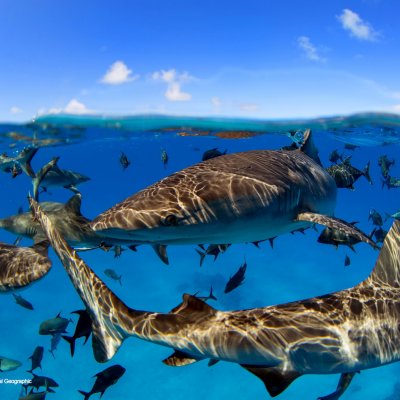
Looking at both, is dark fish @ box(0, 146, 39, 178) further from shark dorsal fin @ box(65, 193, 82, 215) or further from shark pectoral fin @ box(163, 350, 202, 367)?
shark pectoral fin @ box(163, 350, 202, 367)

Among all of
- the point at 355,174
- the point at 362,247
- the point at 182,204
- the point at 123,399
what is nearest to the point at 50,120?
the point at 123,399

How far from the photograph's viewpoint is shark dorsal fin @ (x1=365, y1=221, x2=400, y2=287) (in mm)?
4453

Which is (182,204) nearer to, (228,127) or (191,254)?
(228,127)

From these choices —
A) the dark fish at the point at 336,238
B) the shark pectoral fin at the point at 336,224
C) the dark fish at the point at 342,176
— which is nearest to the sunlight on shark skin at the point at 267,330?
the shark pectoral fin at the point at 336,224

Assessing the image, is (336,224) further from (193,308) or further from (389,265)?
(193,308)

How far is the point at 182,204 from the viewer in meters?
4.13

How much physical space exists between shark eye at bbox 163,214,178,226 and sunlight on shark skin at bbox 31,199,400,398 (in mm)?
787

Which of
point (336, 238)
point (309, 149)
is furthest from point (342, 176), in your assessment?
point (336, 238)

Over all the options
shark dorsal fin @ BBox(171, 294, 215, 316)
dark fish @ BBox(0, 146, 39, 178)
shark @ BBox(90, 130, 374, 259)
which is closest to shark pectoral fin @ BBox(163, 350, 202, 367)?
shark dorsal fin @ BBox(171, 294, 215, 316)

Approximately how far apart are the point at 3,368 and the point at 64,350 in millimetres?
10434

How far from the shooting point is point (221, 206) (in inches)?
167

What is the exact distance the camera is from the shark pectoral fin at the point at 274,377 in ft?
11.3

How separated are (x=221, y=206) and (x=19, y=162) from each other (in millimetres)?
9010

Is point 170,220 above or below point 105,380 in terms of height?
above
